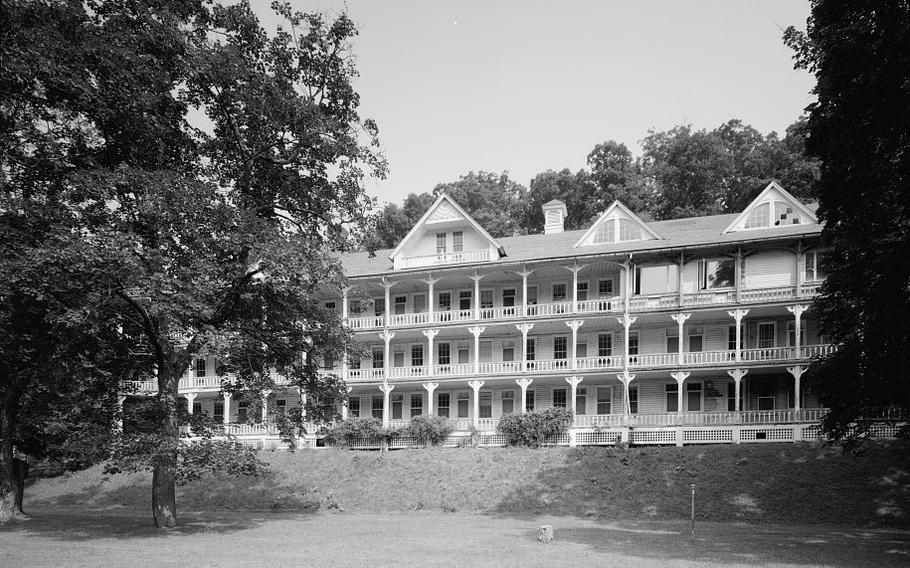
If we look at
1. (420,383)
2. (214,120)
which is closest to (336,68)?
(214,120)

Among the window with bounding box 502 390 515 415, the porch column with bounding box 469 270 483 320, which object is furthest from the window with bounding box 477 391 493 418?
the porch column with bounding box 469 270 483 320

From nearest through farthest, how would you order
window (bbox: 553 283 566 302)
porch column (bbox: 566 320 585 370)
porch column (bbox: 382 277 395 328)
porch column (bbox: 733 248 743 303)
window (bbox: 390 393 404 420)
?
1. porch column (bbox: 733 248 743 303)
2. porch column (bbox: 566 320 585 370)
3. window (bbox: 553 283 566 302)
4. porch column (bbox: 382 277 395 328)
5. window (bbox: 390 393 404 420)

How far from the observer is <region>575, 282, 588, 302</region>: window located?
4234 centimetres

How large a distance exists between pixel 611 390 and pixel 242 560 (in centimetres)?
2720

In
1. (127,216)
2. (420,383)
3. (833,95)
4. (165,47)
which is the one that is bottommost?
(420,383)

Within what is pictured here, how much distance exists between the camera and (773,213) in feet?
124

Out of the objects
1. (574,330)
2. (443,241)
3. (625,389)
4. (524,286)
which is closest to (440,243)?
(443,241)

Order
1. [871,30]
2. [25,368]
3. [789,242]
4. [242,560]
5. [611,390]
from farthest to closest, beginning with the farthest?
[611,390]
[789,242]
[25,368]
[871,30]
[242,560]

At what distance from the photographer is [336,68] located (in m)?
24.0

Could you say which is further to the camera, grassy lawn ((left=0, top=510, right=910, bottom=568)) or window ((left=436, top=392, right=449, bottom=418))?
window ((left=436, top=392, right=449, bottom=418))

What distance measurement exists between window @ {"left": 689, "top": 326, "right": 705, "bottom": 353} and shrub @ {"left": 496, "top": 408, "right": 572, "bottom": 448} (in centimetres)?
789

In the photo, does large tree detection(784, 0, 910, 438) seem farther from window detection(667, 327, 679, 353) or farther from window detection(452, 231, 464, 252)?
window detection(452, 231, 464, 252)

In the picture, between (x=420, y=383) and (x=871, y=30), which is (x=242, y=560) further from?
(x=420, y=383)

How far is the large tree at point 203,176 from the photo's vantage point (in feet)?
63.3
